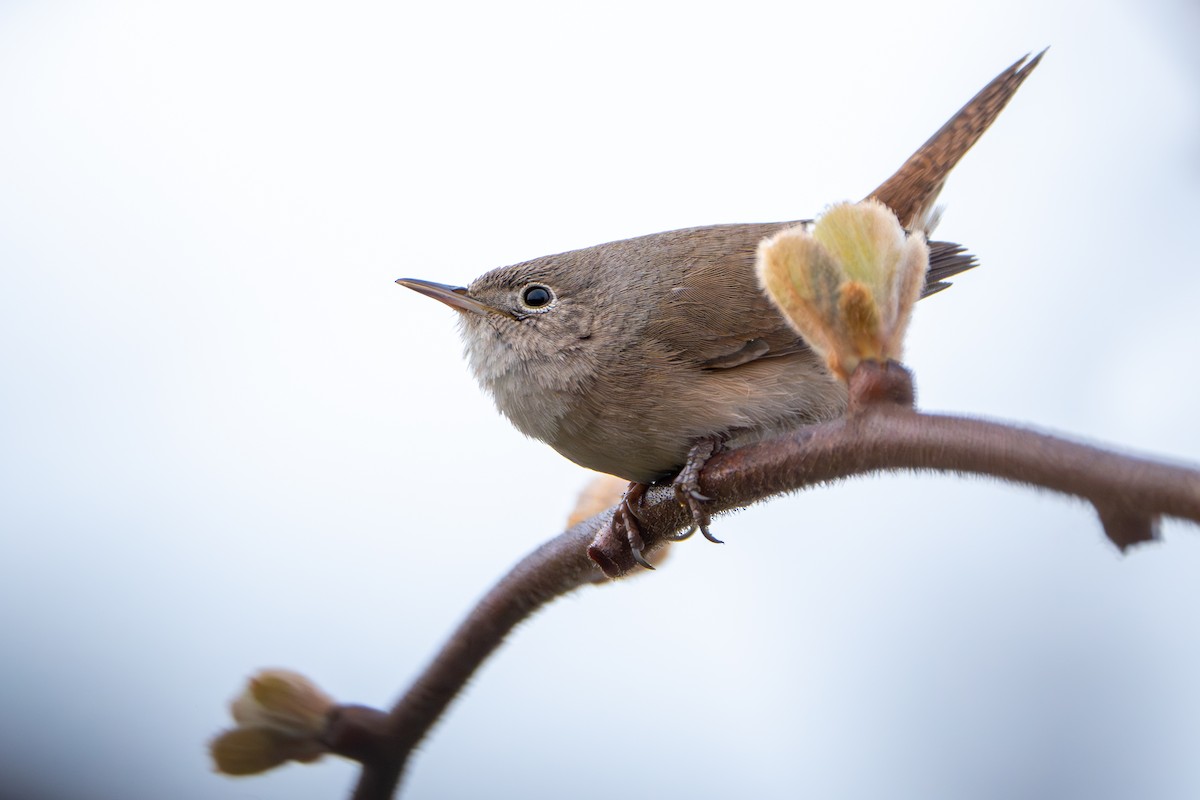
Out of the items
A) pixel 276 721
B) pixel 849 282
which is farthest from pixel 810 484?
pixel 276 721

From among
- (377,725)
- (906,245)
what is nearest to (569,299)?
(377,725)

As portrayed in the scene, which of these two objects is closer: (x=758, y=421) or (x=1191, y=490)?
(x=1191, y=490)

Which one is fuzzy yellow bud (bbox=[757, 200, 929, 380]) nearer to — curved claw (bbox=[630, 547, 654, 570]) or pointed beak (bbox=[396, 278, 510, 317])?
curved claw (bbox=[630, 547, 654, 570])

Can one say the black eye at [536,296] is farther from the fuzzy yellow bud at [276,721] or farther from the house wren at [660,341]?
the fuzzy yellow bud at [276,721]

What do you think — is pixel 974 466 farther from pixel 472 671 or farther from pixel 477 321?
pixel 477 321

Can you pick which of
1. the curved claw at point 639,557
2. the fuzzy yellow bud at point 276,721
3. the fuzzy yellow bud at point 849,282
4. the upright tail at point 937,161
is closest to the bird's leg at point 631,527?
the curved claw at point 639,557

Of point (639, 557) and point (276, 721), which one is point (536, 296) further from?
point (276, 721)
